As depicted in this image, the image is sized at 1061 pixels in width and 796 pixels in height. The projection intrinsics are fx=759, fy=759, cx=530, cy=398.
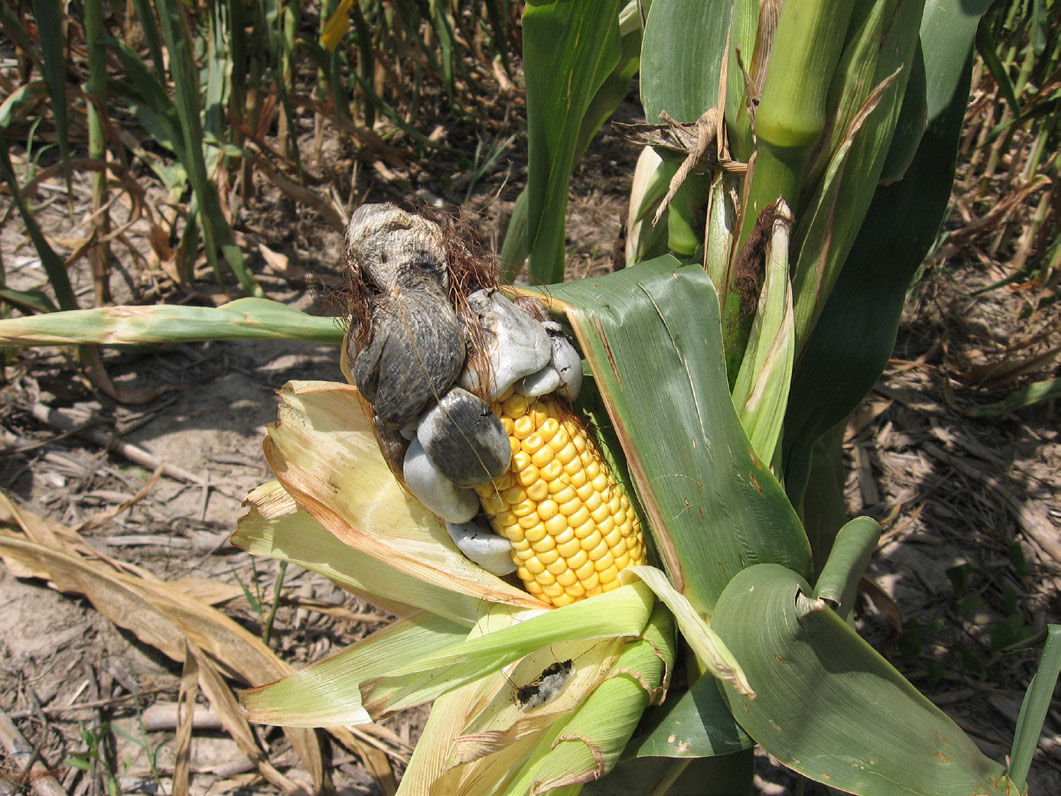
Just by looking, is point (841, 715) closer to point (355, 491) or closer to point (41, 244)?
point (355, 491)

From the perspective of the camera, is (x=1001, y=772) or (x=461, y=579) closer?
(x=1001, y=772)

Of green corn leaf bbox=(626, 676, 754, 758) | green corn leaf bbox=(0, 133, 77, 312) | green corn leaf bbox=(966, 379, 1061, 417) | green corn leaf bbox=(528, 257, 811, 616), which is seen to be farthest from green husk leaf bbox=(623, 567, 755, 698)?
green corn leaf bbox=(0, 133, 77, 312)

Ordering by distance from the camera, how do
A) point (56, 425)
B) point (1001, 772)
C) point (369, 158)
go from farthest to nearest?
point (369, 158), point (56, 425), point (1001, 772)

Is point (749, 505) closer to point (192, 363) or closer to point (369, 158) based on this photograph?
point (192, 363)

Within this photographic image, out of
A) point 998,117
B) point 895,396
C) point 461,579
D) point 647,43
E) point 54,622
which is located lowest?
point 54,622

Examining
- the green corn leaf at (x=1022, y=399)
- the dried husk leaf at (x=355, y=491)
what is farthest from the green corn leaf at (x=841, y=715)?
the green corn leaf at (x=1022, y=399)

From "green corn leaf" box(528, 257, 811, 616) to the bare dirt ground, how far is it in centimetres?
49

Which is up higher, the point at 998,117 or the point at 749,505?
the point at 998,117

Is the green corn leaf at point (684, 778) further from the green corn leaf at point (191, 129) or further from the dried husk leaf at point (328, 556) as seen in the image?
the green corn leaf at point (191, 129)

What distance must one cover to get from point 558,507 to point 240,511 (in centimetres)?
127

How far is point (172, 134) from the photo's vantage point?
2010mm

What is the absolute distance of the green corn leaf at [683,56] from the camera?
1040 mm

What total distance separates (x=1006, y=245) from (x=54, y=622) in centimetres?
299

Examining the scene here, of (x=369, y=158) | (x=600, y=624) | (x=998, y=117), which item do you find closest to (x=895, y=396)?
(x=998, y=117)
